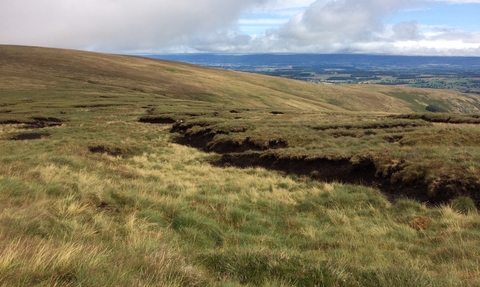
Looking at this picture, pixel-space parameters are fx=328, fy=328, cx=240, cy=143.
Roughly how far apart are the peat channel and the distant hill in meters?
48.2

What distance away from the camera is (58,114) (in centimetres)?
4888

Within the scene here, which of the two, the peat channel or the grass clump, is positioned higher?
the grass clump

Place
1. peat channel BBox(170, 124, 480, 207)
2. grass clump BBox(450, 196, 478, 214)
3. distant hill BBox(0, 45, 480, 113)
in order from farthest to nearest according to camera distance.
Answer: distant hill BBox(0, 45, 480, 113)
peat channel BBox(170, 124, 480, 207)
grass clump BBox(450, 196, 478, 214)

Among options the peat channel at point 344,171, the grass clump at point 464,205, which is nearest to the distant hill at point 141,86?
the peat channel at point 344,171

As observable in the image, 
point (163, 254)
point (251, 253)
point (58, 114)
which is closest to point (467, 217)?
point (251, 253)

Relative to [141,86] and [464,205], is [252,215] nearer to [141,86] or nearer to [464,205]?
[464,205]

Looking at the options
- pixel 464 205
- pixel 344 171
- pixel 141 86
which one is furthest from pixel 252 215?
pixel 141 86

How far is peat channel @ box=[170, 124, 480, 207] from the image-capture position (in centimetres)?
1052

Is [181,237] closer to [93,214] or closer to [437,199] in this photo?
[93,214]

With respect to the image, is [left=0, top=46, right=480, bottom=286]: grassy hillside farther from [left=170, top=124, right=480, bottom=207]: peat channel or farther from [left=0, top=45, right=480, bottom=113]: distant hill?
[left=0, top=45, right=480, bottom=113]: distant hill

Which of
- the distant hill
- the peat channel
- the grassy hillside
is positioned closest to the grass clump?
the grassy hillside

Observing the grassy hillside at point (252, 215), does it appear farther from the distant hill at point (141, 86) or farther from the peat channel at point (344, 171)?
the distant hill at point (141, 86)

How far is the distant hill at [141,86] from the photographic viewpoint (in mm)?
76662

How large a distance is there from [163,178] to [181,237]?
807 cm
